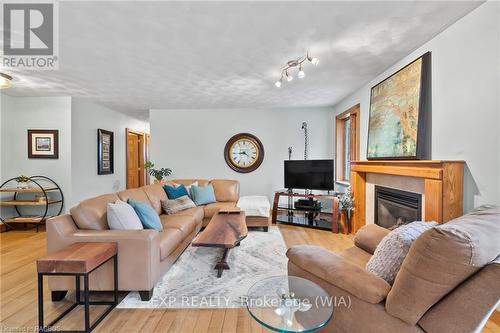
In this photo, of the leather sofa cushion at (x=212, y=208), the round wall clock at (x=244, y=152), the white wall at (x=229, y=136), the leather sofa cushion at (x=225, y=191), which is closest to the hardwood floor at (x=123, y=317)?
the leather sofa cushion at (x=212, y=208)

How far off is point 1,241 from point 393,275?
5.15 metres

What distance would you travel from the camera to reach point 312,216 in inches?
179

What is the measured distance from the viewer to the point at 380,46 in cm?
246

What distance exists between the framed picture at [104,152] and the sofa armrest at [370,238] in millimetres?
5102

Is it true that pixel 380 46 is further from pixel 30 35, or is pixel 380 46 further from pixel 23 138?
pixel 23 138

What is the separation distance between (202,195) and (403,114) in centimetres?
326

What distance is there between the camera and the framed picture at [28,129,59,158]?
4273 millimetres

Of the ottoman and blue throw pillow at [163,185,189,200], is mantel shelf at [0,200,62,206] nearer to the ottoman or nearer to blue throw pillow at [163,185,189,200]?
blue throw pillow at [163,185,189,200]

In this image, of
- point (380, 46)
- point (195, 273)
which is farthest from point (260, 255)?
point (380, 46)

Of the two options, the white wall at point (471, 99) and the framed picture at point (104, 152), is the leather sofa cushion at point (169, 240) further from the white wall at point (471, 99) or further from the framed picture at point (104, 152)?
the framed picture at point (104, 152)

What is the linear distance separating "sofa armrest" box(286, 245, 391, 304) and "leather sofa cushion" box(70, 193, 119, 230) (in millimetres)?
1816

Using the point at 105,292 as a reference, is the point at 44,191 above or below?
above

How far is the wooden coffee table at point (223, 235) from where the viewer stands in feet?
7.52

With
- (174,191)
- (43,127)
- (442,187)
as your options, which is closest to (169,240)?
(174,191)
